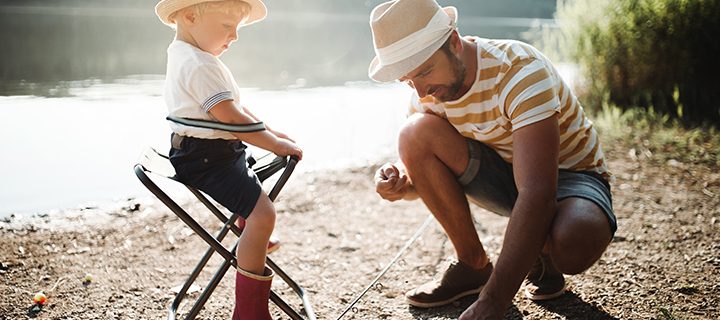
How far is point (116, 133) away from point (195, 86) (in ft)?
14.3

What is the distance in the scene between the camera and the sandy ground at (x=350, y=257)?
280cm

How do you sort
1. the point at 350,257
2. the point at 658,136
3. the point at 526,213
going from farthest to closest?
the point at 658,136
the point at 350,257
the point at 526,213

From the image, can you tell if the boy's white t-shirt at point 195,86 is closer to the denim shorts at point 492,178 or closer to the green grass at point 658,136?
the denim shorts at point 492,178

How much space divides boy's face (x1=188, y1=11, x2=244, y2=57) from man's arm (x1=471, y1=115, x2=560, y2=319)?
3.64 feet

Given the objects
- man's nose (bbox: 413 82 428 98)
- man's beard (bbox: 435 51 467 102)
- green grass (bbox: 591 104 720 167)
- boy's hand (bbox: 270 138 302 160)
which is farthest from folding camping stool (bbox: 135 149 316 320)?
green grass (bbox: 591 104 720 167)

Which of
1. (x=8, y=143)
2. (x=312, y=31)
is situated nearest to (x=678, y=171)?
(x=8, y=143)

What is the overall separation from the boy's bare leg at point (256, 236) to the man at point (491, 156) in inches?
25.5

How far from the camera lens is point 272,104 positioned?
780 cm

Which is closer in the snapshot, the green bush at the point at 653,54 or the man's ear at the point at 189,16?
the man's ear at the point at 189,16

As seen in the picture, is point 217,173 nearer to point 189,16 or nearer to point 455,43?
point 189,16

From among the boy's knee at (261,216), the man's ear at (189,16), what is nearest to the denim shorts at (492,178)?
the boy's knee at (261,216)

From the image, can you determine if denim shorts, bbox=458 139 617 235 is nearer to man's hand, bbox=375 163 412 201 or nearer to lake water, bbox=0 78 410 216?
man's hand, bbox=375 163 412 201

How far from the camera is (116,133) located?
616cm

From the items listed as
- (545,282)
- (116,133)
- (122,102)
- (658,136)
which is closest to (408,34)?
(545,282)
